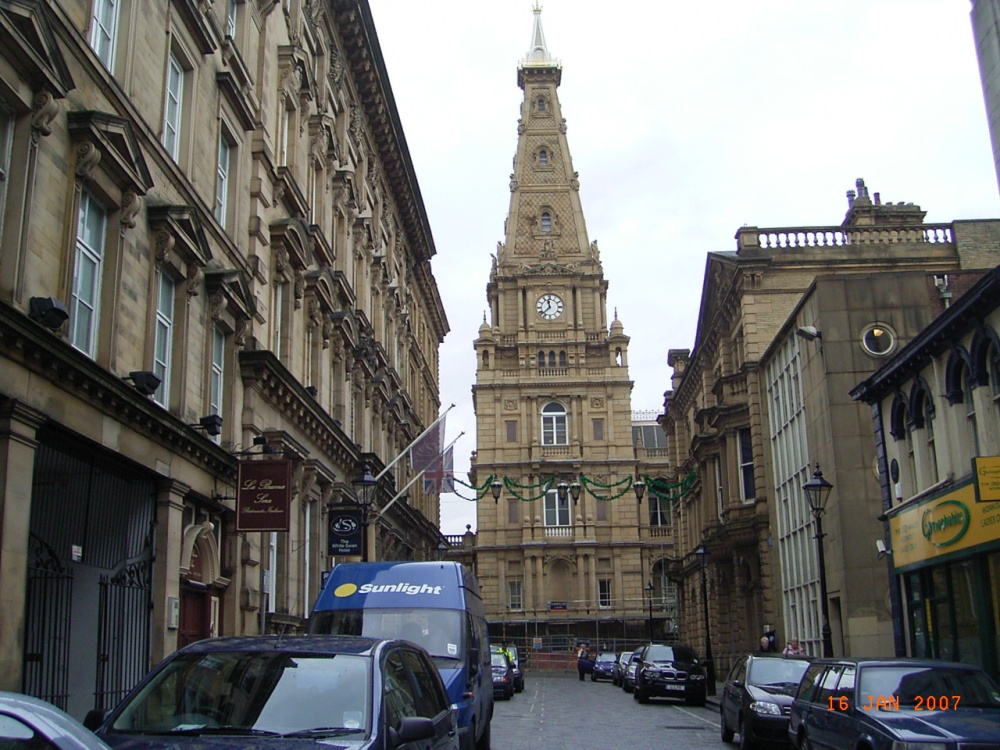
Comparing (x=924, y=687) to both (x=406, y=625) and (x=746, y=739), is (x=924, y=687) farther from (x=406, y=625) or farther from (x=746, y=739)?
(x=406, y=625)

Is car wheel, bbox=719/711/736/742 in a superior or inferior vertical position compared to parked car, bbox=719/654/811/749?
inferior

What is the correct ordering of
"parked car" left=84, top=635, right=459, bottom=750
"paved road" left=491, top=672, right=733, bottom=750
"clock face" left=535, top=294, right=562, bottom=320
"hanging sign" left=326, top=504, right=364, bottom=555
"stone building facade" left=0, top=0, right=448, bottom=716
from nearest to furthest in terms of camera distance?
"parked car" left=84, top=635, right=459, bottom=750, "stone building facade" left=0, top=0, right=448, bottom=716, "paved road" left=491, top=672, right=733, bottom=750, "hanging sign" left=326, top=504, right=364, bottom=555, "clock face" left=535, top=294, right=562, bottom=320

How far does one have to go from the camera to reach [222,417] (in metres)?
20.6

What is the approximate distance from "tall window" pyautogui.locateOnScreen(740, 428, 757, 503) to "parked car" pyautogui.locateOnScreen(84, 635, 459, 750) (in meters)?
33.1

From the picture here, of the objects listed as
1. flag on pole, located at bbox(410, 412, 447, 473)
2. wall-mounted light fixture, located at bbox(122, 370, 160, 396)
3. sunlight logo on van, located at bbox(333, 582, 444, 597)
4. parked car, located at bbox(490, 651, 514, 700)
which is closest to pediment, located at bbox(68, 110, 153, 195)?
wall-mounted light fixture, located at bbox(122, 370, 160, 396)

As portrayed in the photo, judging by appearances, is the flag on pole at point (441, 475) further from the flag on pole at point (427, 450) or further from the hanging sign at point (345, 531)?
the hanging sign at point (345, 531)

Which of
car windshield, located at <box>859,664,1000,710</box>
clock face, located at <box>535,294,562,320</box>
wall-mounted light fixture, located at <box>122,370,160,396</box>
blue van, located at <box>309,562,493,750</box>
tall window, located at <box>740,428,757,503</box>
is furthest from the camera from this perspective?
clock face, located at <box>535,294,562,320</box>

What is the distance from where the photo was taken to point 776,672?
19.0m

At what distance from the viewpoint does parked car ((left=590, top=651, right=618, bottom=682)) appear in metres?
55.8

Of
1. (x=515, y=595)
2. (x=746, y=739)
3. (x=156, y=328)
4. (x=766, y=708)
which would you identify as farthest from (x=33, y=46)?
(x=515, y=595)

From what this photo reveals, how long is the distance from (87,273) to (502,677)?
2364 cm

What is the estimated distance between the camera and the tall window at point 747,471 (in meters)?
40.1

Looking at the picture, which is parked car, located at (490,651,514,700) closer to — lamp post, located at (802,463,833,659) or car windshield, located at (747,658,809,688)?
lamp post, located at (802,463,833,659)

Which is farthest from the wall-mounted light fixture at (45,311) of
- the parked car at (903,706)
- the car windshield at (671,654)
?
the car windshield at (671,654)
